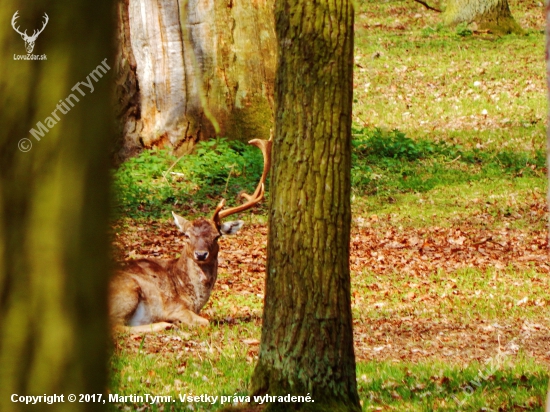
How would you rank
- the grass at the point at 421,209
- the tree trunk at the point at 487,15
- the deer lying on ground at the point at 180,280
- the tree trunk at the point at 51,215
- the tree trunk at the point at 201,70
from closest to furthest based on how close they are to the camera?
the tree trunk at the point at 51,215 < the grass at the point at 421,209 < the deer lying on ground at the point at 180,280 < the tree trunk at the point at 201,70 < the tree trunk at the point at 487,15

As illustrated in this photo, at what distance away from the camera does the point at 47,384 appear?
1.72 m

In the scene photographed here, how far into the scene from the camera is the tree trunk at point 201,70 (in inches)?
691

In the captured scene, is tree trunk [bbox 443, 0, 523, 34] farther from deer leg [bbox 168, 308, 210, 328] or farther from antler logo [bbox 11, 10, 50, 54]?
antler logo [bbox 11, 10, 50, 54]

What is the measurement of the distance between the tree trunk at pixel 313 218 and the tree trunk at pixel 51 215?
381 centimetres

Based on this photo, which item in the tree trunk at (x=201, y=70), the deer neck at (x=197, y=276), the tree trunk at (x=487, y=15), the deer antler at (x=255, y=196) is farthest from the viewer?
the tree trunk at (x=487, y=15)

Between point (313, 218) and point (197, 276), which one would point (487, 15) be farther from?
point (313, 218)

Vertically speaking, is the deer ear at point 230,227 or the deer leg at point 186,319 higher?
the deer ear at point 230,227

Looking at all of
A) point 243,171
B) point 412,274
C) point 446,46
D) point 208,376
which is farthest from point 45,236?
point 446,46

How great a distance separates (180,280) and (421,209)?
7245 millimetres

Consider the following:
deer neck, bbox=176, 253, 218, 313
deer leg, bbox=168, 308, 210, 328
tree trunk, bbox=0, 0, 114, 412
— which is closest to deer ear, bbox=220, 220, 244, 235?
deer neck, bbox=176, 253, 218, 313

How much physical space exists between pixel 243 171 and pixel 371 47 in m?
13.6

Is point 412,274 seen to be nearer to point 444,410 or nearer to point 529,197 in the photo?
point 529,197

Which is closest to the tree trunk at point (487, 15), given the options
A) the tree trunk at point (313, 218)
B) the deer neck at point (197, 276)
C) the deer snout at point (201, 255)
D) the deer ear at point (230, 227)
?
the deer ear at point (230, 227)

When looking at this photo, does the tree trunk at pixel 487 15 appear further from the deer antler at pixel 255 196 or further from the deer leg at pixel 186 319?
the deer leg at pixel 186 319
